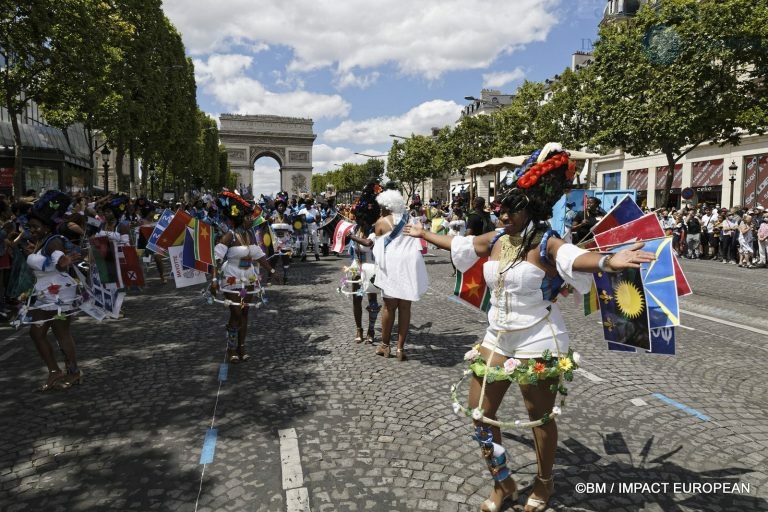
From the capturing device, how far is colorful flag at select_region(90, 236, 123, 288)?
646cm

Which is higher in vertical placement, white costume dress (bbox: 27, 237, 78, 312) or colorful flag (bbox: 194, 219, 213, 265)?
colorful flag (bbox: 194, 219, 213, 265)

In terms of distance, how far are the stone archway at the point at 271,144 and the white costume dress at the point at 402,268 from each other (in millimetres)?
99069

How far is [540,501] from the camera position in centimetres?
317

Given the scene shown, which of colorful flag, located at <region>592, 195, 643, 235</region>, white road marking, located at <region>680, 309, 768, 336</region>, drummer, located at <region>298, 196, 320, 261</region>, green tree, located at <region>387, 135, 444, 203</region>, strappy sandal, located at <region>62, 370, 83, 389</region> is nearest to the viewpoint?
colorful flag, located at <region>592, 195, 643, 235</region>

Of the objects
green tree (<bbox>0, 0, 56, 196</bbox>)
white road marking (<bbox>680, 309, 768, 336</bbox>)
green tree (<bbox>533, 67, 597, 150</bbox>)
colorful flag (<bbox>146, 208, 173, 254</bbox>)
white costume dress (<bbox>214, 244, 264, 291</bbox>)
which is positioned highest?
green tree (<bbox>533, 67, 597, 150</bbox>)

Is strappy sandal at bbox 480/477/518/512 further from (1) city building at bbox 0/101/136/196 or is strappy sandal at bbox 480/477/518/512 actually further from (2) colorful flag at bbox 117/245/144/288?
(1) city building at bbox 0/101/136/196

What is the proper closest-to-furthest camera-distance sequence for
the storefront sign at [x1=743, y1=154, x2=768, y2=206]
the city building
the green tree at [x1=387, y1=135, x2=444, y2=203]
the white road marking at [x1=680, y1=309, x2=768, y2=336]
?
the white road marking at [x1=680, y1=309, x2=768, y2=336]
the storefront sign at [x1=743, y1=154, x2=768, y2=206]
the city building
the green tree at [x1=387, y1=135, x2=444, y2=203]

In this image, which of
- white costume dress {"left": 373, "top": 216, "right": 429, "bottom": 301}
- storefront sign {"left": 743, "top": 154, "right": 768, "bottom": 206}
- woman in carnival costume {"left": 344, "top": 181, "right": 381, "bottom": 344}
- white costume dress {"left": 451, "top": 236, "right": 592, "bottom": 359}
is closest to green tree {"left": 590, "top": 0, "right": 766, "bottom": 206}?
storefront sign {"left": 743, "top": 154, "right": 768, "bottom": 206}

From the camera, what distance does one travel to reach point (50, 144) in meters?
40.4

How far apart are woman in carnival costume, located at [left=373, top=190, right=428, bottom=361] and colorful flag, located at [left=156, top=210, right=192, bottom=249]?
2.37 metres

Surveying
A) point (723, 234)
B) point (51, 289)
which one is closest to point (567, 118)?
point (723, 234)

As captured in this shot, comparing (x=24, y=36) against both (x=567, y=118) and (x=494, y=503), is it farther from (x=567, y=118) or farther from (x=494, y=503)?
(x=567, y=118)

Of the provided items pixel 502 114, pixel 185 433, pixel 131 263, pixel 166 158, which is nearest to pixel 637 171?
pixel 502 114

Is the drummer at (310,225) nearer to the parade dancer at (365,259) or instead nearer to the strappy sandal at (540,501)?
the parade dancer at (365,259)
